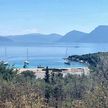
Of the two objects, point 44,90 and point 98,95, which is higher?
point 98,95

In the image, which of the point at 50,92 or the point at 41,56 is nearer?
the point at 50,92

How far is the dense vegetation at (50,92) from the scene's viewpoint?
29.7 ft

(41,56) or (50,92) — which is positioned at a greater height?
(50,92)

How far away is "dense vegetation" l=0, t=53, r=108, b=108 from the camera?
9048 mm

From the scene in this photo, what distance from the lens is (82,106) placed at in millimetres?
10047

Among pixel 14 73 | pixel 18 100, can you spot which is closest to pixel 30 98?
pixel 18 100

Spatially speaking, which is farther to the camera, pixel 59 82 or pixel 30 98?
pixel 59 82

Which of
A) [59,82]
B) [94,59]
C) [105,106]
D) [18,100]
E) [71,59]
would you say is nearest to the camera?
[18,100]

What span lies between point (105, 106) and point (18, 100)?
7.40 ft

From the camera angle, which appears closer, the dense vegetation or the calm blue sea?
the dense vegetation

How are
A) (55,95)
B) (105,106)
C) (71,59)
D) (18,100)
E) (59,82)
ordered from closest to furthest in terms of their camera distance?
(18,100), (105,106), (55,95), (59,82), (71,59)

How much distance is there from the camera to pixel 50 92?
73.6ft

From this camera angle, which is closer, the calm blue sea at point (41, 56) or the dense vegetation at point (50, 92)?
the dense vegetation at point (50, 92)

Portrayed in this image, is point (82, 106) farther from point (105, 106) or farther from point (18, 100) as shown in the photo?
point (18, 100)
